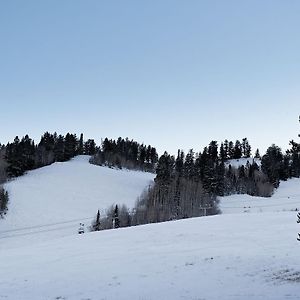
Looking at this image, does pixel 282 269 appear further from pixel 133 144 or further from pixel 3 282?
pixel 133 144

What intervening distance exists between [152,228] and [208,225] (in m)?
6.38

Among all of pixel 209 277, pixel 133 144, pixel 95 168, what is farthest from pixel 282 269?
pixel 133 144

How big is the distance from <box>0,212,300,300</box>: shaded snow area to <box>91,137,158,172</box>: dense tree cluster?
4849 inches

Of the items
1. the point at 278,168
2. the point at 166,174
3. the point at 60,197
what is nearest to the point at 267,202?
the point at 166,174

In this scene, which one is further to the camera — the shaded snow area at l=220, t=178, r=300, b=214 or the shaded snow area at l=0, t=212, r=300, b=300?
the shaded snow area at l=220, t=178, r=300, b=214

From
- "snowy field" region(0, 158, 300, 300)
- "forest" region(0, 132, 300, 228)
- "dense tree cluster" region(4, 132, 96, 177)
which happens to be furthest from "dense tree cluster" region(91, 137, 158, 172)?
"snowy field" region(0, 158, 300, 300)

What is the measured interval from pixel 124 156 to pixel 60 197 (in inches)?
3108

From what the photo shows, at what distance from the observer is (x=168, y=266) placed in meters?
23.9

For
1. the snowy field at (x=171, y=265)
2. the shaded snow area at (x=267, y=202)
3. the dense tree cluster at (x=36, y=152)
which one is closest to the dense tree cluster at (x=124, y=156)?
the dense tree cluster at (x=36, y=152)

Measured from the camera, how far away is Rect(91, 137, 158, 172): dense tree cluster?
163 meters

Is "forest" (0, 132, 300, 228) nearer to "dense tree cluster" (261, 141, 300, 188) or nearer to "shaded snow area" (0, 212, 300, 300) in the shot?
"dense tree cluster" (261, 141, 300, 188)

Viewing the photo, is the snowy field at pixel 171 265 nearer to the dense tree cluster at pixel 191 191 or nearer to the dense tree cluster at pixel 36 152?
the dense tree cluster at pixel 191 191

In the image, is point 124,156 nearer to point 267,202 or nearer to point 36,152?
point 36,152

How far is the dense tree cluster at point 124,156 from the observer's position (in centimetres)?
16299
